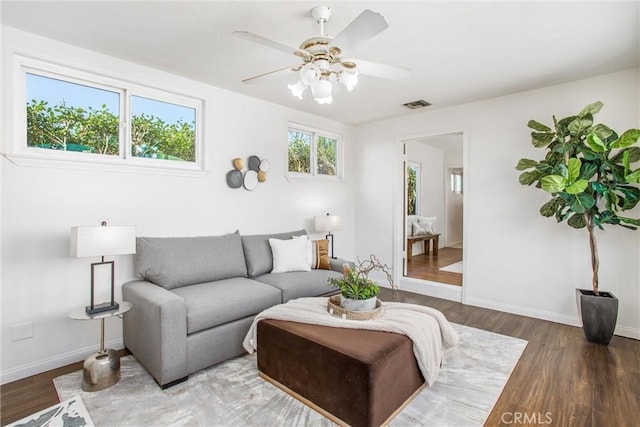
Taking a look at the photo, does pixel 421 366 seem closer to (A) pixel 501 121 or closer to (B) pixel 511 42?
(B) pixel 511 42

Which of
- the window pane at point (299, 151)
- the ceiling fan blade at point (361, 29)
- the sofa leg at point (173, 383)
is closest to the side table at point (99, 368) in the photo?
the sofa leg at point (173, 383)

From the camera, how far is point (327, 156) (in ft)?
17.1

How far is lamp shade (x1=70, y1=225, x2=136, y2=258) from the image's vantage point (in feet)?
7.36

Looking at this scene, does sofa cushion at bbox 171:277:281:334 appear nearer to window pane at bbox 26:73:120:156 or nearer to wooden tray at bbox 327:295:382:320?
wooden tray at bbox 327:295:382:320

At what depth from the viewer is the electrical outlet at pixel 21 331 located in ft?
7.93

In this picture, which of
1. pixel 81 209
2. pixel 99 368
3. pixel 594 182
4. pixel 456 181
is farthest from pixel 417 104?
pixel 456 181

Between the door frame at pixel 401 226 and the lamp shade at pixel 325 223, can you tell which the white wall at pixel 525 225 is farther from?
the lamp shade at pixel 325 223

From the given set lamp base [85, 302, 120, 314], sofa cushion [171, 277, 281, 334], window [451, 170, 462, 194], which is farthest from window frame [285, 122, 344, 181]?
window [451, 170, 462, 194]

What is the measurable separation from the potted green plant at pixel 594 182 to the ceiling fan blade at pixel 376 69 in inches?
72.3

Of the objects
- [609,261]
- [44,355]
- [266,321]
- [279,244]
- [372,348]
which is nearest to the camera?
[372,348]

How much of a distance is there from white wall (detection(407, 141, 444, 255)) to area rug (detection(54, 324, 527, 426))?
195 inches

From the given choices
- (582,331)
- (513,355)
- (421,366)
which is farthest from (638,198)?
(421,366)

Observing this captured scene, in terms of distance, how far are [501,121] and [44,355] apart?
17.0 feet

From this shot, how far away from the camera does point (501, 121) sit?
3939 mm
